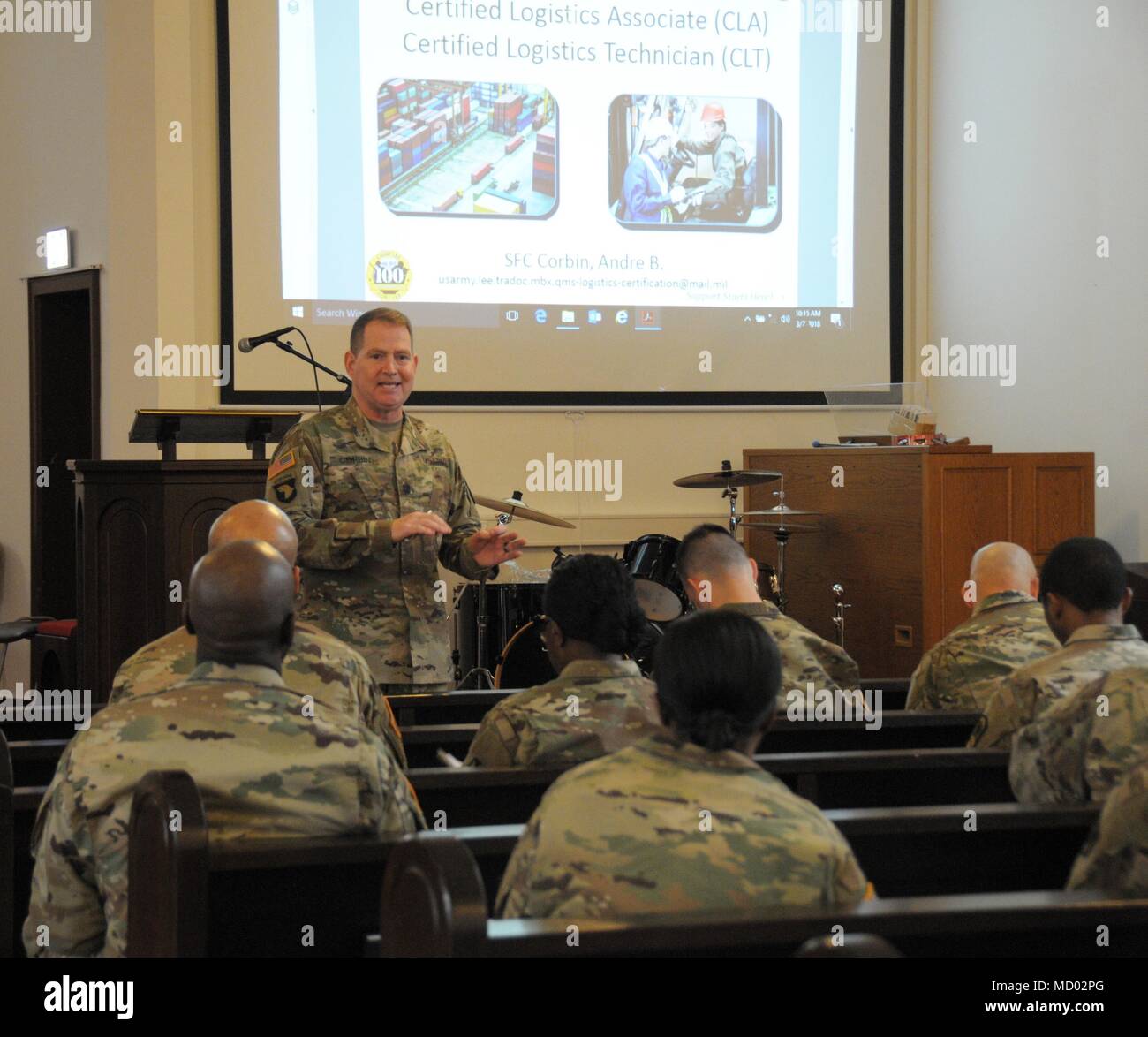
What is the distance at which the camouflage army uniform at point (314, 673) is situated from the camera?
2414 mm

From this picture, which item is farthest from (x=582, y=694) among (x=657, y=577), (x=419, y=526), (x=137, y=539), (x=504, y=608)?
(x=657, y=577)

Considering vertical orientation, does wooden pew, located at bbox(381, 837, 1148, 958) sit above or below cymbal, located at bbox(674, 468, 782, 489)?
below

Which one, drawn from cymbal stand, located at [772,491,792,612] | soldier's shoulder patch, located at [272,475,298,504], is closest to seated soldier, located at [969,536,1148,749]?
soldier's shoulder patch, located at [272,475,298,504]

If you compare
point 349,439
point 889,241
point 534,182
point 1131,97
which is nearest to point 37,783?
point 349,439

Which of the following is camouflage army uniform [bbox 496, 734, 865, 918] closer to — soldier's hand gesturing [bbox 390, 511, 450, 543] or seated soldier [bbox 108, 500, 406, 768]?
seated soldier [bbox 108, 500, 406, 768]

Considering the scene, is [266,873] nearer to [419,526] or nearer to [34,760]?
[34,760]

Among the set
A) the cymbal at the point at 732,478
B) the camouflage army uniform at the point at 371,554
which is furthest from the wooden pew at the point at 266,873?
the cymbal at the point at 732,478

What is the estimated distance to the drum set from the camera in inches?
214

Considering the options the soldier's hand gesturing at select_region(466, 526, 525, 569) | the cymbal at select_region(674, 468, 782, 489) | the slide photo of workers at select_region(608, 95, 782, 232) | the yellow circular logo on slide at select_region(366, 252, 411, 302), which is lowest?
the soldier's hand gesturing at select_region(466, 526, 525, 569)

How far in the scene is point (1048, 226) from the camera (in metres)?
7.01

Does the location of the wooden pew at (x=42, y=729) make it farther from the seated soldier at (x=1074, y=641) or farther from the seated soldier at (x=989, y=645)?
the seated soldier at (x=1074, y=641)

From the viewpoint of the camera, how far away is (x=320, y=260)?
6957mm

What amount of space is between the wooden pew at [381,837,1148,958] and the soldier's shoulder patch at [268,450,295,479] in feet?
6.89

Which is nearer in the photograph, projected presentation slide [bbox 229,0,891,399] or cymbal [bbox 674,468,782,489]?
cymbal [bbox 674,468,782,489]
